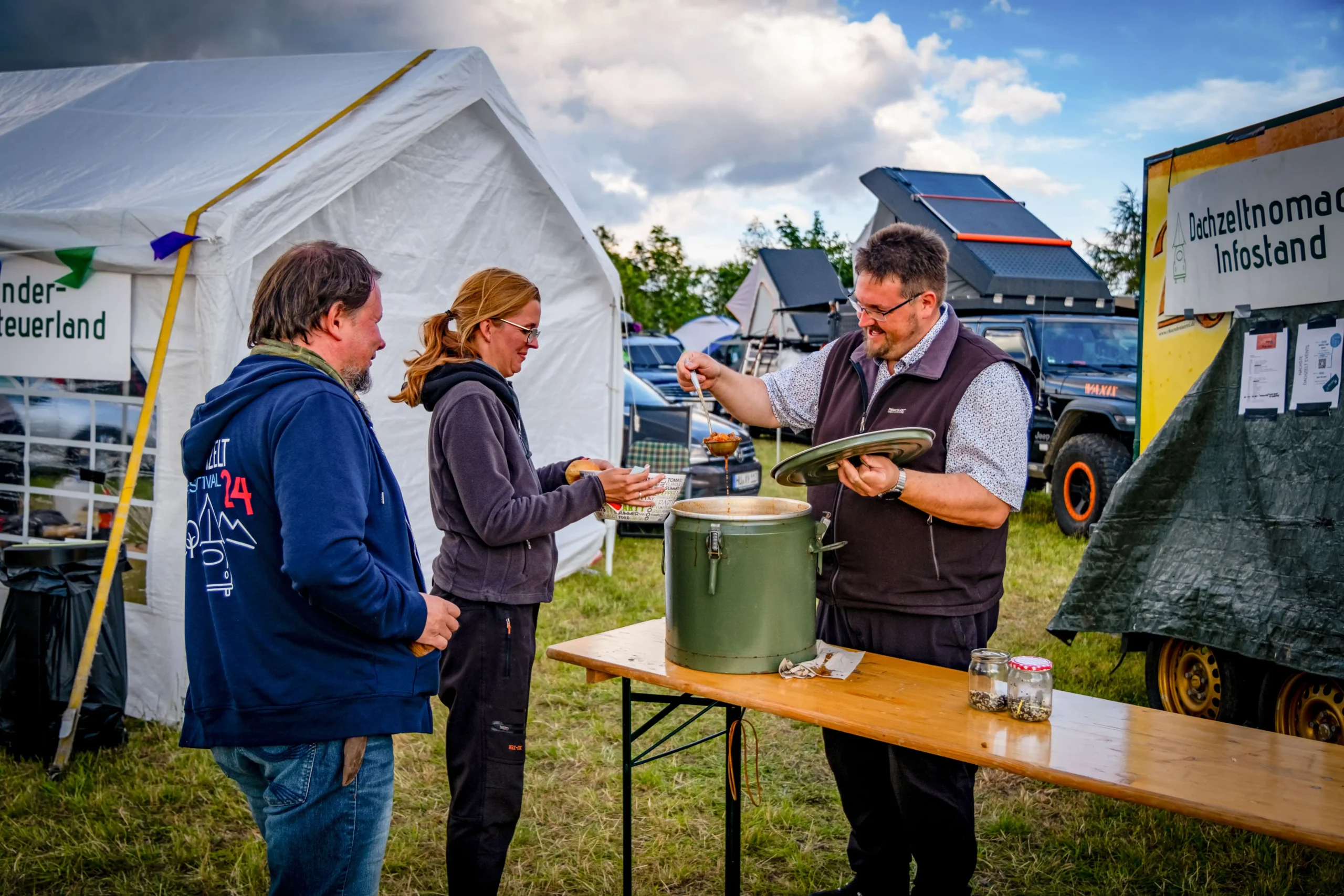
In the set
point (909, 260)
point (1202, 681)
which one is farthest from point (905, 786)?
point (1202, 681)

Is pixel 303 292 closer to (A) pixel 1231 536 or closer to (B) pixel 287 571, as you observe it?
(B) pixel 287 571

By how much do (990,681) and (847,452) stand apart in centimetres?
63

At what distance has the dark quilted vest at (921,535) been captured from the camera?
258 cm

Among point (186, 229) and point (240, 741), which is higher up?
point (186, 229)

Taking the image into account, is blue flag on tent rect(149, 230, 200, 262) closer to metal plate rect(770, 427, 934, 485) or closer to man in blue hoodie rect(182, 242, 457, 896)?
man in blue hoodie rect(182, 242, 457, 896)

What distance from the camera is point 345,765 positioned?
5.95 feet

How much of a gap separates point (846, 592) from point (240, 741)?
159 cm

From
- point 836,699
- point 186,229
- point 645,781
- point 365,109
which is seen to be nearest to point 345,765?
point 836,699

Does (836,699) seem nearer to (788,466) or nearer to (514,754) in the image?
(788,466)

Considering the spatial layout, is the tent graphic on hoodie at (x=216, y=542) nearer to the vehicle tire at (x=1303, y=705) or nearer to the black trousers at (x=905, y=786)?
the black trousers at (x=905, y=786)

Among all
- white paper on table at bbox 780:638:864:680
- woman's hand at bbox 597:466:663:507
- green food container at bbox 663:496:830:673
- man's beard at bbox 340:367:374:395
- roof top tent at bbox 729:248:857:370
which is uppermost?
roof top tent at bbox 729:248:857:370

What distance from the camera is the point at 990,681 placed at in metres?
2.25

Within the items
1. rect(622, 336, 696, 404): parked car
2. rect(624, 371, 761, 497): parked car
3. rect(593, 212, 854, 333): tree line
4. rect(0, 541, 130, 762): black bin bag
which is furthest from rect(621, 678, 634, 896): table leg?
rect(593, 212, 854, 333): tree line

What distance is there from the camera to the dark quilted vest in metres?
2.58
